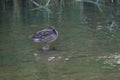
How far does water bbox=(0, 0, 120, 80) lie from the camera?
27.3 feet

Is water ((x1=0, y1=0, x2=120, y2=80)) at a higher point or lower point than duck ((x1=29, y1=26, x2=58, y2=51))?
lower

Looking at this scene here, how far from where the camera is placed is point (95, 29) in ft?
41.5

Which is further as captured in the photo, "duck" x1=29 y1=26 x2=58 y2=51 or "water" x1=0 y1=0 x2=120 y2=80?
"duck" x1=29 y1=26 x2=58 y2=51

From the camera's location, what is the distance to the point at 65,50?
399 inches

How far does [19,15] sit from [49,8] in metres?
1.86

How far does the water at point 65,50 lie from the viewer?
8.34 meters

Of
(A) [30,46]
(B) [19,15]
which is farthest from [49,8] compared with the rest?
(A) [30,46]

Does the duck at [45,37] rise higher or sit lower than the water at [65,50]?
higher

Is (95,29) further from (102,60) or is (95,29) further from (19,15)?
(19,15)

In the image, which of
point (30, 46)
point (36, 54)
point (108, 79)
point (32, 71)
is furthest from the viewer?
point (30, 46)

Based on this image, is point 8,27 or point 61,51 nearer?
point 61,51

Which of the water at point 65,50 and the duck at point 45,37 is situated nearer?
the water at point 65,50

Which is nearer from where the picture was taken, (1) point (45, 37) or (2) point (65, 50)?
(2) point (65, 50)

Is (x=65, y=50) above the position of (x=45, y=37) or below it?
below
